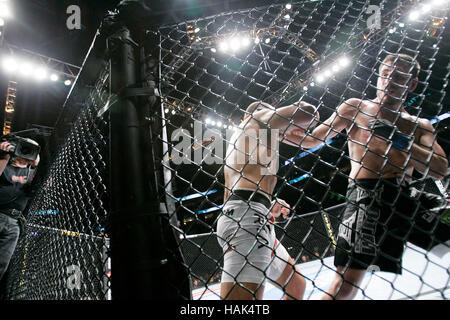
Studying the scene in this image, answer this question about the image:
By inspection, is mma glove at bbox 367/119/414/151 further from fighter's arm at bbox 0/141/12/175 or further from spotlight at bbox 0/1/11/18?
spotlight at bbox 0/1/11/18

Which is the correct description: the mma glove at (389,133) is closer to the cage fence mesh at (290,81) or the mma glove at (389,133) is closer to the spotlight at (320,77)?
the cage fence mesh at (290,81)

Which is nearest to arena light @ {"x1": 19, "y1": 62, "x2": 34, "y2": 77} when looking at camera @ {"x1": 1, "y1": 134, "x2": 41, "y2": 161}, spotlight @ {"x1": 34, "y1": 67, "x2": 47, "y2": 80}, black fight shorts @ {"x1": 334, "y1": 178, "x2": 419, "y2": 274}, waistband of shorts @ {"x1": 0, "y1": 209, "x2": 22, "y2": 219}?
spotlight @ {"x1": 34, "y1": 67, "x2": 47, "y2": 80}

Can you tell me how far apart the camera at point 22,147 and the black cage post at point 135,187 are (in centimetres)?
181

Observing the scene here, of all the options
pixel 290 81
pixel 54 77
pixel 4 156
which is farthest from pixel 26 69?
pixel 290 81

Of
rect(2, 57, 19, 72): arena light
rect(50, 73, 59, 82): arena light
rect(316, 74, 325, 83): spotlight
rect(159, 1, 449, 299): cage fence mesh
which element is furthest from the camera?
rect(316, 74, 325, 83): spotlight

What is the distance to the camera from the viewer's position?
210 centimetres

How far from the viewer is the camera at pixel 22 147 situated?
6.89ft

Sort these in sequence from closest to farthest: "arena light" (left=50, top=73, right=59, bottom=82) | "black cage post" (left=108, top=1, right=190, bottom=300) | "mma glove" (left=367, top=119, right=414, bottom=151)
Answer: "black cage post" (left=108, top=1, right=190, bottom=300)
"mma glove" (left=367, top=119, right=414, bottom=151)
"arena light" (left=50, top=73, right=59, bottom=82)

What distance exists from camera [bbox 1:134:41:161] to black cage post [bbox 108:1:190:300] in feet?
5.94

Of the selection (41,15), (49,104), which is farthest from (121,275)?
(49,104)

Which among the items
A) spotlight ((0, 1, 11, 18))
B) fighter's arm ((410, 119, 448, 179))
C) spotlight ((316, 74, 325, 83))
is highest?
spotlight ((0, 1, 11, 18))

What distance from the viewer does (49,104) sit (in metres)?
8.05
